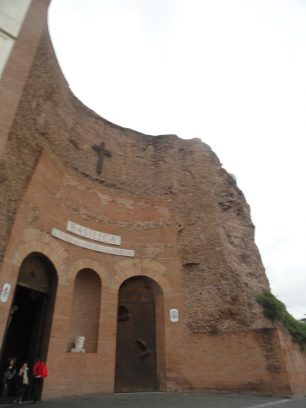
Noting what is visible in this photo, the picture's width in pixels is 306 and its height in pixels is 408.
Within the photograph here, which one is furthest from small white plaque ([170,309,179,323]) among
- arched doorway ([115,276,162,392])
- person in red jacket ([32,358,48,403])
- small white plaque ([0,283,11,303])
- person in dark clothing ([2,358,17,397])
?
small white plaque ([0,283,11,303])

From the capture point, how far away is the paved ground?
7281 millimetres

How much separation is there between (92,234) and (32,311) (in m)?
3.25

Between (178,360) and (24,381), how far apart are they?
4889 mm

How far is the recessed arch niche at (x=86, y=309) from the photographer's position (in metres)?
10.5

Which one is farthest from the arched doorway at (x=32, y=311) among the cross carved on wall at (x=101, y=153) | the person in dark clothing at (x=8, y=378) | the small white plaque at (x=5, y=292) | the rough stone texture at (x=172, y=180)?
the cross carved on wall at (x=101, y=153)

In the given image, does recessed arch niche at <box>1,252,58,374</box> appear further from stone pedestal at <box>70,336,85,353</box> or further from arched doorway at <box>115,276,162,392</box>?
arched doorway at <box>115,276,162,392</box>

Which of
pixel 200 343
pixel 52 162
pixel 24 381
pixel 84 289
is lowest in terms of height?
pixel 24 381

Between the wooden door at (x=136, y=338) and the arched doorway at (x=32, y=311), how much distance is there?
2.77 metres

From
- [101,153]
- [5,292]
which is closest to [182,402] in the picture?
[5,292]

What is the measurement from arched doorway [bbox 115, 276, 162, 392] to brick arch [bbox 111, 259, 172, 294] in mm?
290

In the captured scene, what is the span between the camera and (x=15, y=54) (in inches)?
332

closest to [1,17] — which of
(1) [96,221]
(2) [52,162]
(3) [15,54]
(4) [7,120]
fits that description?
(3) [15,54]

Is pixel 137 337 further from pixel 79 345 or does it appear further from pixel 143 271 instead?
pixel 143 271

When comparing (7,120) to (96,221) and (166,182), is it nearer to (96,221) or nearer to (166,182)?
(96,221)
